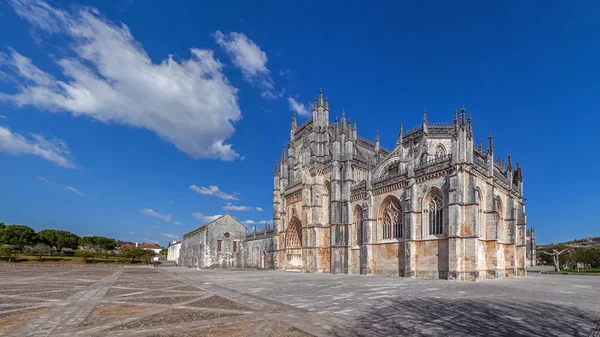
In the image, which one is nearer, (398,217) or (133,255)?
(398,217)

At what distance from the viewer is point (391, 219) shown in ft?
99.4

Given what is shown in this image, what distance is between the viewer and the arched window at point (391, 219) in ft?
97.3

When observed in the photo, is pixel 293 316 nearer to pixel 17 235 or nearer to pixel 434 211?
pixel 434 211

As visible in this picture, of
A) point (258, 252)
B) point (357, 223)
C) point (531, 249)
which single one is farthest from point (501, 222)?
point (531, 249)

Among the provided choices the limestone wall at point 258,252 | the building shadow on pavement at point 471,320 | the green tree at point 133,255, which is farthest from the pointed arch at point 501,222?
the green tree at point 133,255

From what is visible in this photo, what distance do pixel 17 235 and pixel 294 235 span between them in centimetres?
6296

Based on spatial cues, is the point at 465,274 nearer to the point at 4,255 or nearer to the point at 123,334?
the point at 123,334

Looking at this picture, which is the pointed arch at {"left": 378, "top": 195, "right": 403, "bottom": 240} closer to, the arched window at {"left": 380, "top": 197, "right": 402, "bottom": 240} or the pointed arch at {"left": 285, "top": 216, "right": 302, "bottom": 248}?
the arched window at {"left": 380, "top": 197, "right": 402, "bottom": 240}

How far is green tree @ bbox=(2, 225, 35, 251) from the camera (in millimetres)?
66375

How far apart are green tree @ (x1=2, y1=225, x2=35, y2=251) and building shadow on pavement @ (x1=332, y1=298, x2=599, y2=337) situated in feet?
273

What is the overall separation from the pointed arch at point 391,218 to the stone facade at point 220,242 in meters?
32.0

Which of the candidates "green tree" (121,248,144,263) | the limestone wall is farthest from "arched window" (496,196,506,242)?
"green tree" (121,248,144,263)

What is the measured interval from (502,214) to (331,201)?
54.3 feet

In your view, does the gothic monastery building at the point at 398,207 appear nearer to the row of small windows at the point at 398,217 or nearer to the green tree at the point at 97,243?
the row of small windows at the point at 398,217
